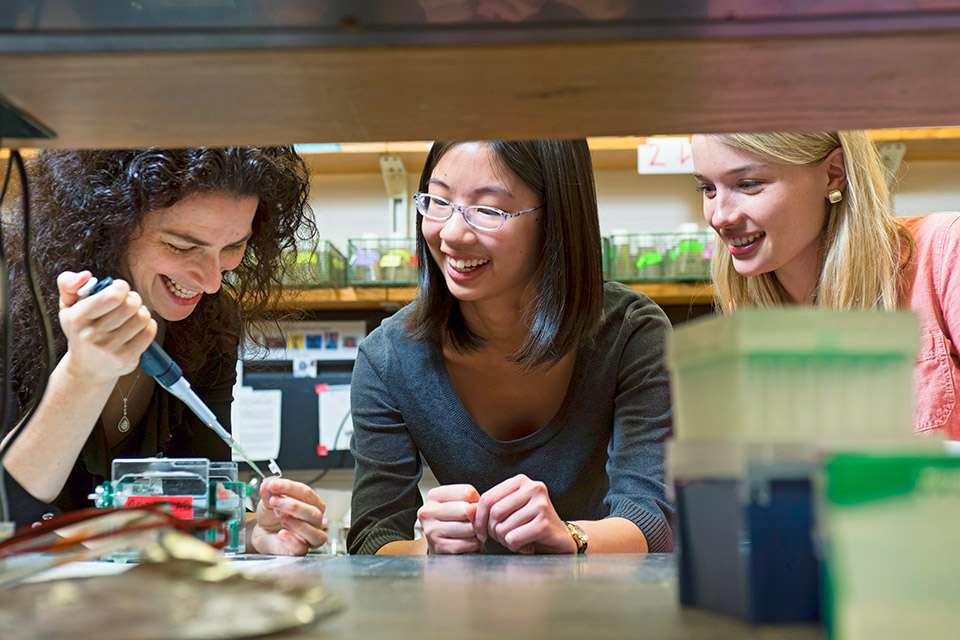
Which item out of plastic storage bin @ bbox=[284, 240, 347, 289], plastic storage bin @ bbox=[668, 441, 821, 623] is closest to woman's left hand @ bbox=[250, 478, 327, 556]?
plastic storage bin @ bbox=[668, 441, 821, 623]

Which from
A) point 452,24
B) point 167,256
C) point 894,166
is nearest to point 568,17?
point 452,24

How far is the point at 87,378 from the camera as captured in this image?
3.95 ft

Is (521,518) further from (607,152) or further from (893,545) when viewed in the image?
(607,152)

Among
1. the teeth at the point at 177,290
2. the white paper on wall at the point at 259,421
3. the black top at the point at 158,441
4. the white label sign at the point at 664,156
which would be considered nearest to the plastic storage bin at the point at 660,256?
the white label sign at the point at 664,156

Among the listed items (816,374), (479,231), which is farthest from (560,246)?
(816,374)

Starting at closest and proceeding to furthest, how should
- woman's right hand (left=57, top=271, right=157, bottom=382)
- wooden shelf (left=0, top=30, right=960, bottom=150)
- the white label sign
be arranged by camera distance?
wooden shelf (left=0, top=30, right=960, bottom=150) → woman's right hand (left=57, top=271, right=157, bottom=382) → the white label sign

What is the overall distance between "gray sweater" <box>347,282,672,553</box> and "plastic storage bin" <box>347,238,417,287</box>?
4.20 feet

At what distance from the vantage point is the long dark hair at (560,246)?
145 centimetres

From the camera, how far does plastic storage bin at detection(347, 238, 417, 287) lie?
2854 millimetres

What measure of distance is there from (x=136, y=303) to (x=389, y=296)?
173 cm

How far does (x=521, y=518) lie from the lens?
1.15 m

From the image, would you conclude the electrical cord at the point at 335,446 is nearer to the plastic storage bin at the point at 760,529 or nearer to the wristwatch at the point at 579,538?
the wristwatch at the point at 579,538

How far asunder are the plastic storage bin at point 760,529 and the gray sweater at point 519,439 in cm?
95

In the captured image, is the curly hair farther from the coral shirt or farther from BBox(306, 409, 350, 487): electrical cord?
BBox(306, 409, 350, 487): electrical cord
